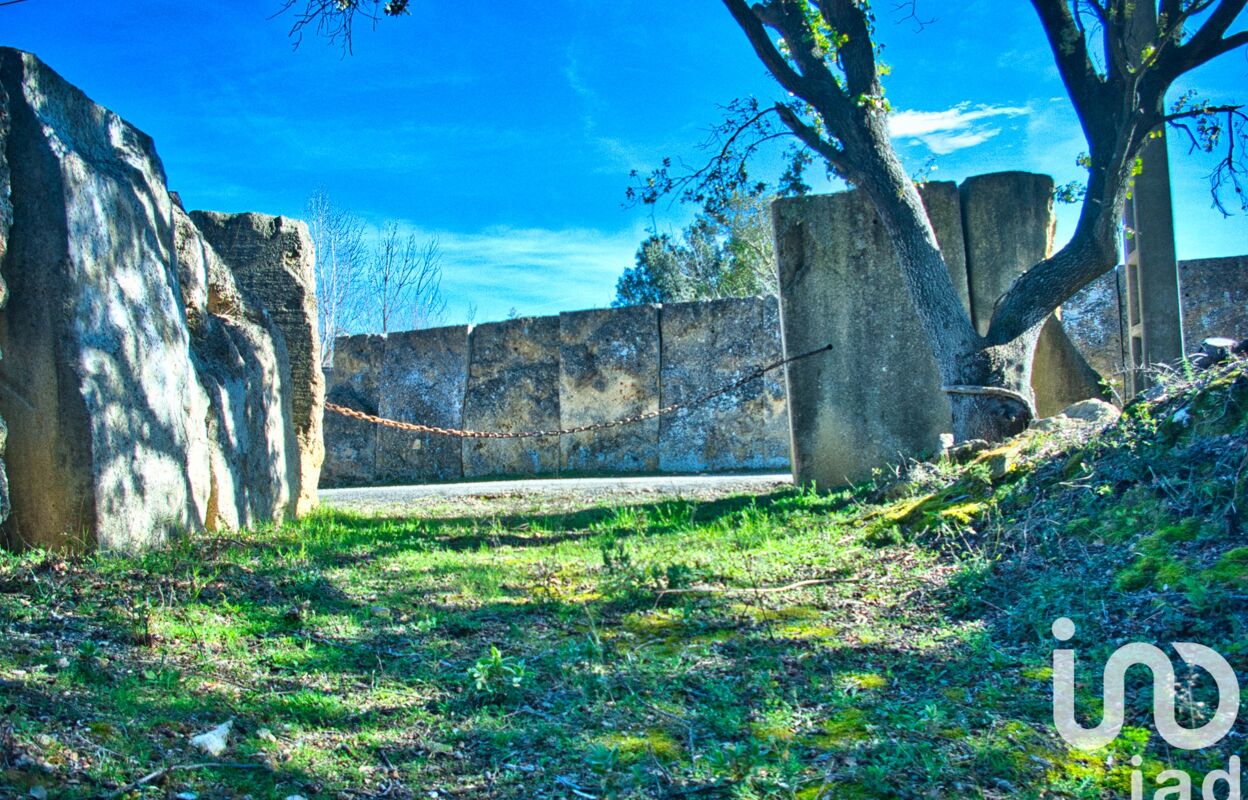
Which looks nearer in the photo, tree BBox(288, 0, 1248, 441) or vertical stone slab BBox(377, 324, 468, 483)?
tree BBox(288, 0, 1248, 441)

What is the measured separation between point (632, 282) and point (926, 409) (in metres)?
18.3

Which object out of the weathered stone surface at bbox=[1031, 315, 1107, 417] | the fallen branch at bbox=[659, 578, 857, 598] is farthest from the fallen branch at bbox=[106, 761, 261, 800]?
the weathered stone surface at bbox=[1031, 315, 1107, 417]

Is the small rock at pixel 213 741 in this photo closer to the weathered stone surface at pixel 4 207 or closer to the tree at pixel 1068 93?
the weathered stone surface at pixel 4 207

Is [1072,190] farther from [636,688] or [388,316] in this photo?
[388,316]

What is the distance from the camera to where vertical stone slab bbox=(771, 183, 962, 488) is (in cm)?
780

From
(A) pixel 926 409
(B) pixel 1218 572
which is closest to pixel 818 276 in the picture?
(A) pixel 926 409

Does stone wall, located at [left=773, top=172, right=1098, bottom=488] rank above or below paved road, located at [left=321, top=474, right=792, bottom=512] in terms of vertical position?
above

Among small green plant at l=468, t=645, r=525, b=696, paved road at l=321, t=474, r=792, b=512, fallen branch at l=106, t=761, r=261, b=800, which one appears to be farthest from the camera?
paved road at l=321, t=474, r=792, b=512

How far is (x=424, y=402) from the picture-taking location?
41.9ft

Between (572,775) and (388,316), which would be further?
(388,316)

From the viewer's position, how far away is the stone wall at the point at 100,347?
443 cm

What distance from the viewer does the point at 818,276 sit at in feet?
26.1

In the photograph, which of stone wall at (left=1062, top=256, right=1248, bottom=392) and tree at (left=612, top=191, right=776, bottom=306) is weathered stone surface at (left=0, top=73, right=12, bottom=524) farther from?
tree at (left=612, top=191, right=776, bottom=306)

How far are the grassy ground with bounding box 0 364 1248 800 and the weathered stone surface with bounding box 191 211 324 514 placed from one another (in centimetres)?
225
